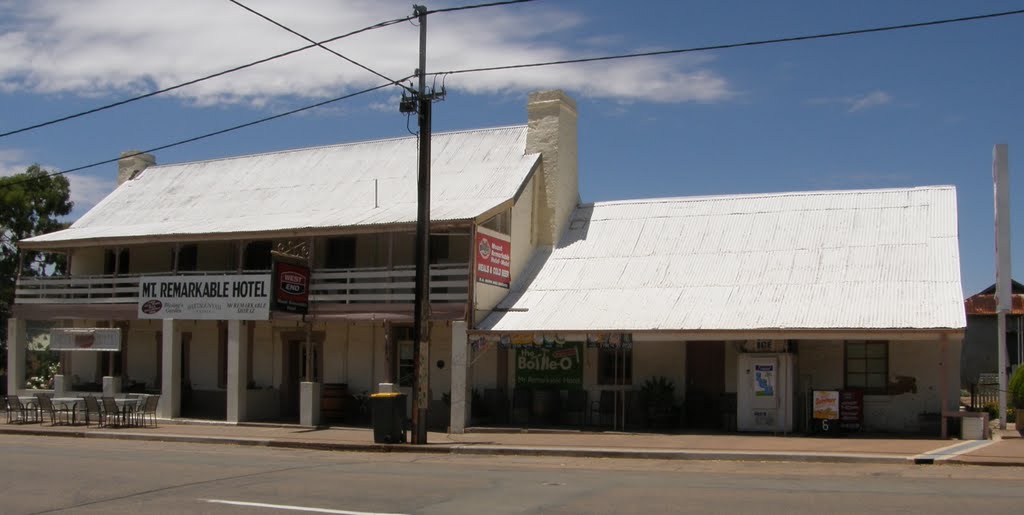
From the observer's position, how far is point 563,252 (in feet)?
88.4

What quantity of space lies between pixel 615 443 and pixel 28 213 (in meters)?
31.4

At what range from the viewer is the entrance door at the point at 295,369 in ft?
93.9

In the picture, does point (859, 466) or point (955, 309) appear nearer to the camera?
point (859, 466)

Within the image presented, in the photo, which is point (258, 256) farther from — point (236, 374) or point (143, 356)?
point (143, 356)

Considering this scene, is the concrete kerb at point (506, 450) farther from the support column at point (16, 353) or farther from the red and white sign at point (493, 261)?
the support column at point (16, 353)

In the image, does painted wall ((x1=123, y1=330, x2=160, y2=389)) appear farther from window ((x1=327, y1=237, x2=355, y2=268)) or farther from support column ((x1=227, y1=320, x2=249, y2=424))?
window ((x1=327, y1=237, x2=355, y2=268))

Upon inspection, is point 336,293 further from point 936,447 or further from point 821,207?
point 936,447

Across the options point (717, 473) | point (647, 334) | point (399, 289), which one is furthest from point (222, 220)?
point (717, 473)

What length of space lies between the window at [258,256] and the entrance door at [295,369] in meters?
2.16

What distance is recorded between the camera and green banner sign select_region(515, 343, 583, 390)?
82.0ft

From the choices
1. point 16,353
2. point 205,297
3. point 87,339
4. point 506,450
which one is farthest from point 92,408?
point 506,450

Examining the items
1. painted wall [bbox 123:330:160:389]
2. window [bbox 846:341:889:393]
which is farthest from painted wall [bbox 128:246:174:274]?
window [bbox 846:341:889:393]

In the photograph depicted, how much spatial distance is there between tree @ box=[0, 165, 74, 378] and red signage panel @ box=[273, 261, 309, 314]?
1981 centimetres

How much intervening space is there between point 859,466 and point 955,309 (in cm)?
514
